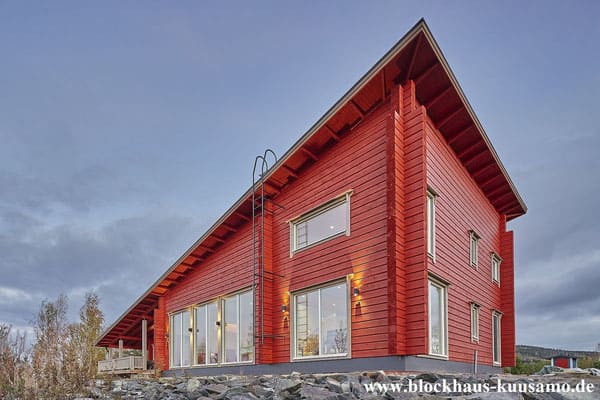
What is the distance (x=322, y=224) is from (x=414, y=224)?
8.53ft

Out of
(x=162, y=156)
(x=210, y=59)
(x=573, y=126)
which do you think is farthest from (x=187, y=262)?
(x=162, y=156)

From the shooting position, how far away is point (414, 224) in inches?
303

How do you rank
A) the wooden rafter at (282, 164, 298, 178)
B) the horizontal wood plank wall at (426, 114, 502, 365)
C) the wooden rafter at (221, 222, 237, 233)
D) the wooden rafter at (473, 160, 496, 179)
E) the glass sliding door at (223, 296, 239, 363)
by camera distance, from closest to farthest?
the horizontal wood plank wall at (426, 114, 502, 365) → the wooden rafter at (282, 164, 298, 178) → the wooden rafter at (473, 160, 496, 179) → the glass sliding door at (223, 296, 239, 363) → the wooden rafter at (221, 222, 237, 233)

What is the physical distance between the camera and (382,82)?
8.37 m

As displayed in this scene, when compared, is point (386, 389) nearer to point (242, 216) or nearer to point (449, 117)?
point (449, 117)

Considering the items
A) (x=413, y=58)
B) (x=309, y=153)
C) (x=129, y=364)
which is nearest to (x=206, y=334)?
(x=129, y=364)

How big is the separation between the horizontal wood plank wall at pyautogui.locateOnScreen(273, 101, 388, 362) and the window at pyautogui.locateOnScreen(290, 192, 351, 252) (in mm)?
151

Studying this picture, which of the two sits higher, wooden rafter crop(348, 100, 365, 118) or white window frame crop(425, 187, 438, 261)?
wooden rafter crop(348, 100, 365, 118)

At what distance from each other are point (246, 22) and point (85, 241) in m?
30.9

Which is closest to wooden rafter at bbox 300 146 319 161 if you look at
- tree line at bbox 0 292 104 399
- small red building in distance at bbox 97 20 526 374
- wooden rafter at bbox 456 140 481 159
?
small red building in distance at bbox 97 20 526 374

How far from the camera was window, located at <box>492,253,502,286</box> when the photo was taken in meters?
13.3

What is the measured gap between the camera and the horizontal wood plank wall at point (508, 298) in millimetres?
13281

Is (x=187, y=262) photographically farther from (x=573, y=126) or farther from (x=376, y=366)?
(x=573, y=126)

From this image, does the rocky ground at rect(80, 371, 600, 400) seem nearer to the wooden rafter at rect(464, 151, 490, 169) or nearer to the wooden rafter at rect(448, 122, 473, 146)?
the wooden rafter at rect(448, 122, 473, 146)
